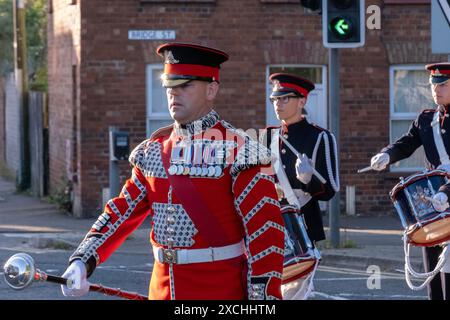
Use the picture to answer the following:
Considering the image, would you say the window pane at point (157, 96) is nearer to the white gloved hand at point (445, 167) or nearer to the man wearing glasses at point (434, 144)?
the man wearing glasses at point (434, 144)

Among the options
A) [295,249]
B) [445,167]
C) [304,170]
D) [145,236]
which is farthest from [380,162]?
[145,236]

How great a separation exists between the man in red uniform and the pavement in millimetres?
8247

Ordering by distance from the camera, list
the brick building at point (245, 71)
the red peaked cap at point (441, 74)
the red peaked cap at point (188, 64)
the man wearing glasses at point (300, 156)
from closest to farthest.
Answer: the red peaked cap at point (188, 64) < the man wearing glasses at point (300, 156) < the red peaked cap at point (441, 74) < the brick building at point (245, 71)

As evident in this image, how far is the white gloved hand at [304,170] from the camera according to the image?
8.49 meters

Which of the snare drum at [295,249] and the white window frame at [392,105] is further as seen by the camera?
the white window frame at [392,105]

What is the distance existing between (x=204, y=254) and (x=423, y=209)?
3.14 metres

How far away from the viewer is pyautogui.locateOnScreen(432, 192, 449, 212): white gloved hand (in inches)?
314

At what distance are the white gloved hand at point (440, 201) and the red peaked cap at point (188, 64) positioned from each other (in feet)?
9.27

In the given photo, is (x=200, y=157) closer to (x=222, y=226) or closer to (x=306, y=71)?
(x=222, y=226)

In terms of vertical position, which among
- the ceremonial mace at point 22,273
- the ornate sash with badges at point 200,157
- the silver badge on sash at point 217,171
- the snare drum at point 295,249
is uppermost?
the ornate sash with badges at point 200,157

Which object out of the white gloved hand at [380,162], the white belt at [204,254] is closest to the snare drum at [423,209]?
the white gloved hand at [380,162]

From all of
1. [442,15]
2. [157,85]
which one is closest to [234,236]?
[442,15]

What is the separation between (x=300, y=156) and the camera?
8.72 metres

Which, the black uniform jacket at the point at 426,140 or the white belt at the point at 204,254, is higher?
the black uniform jacket at the point at 426,140
